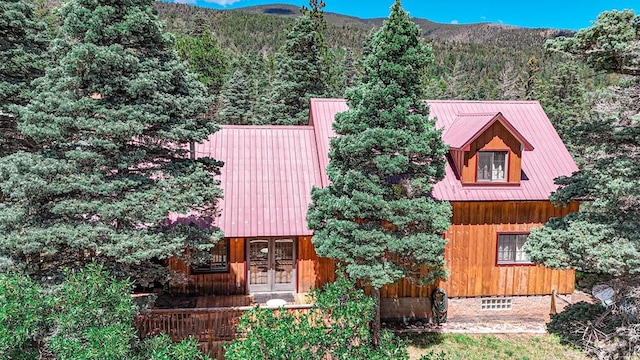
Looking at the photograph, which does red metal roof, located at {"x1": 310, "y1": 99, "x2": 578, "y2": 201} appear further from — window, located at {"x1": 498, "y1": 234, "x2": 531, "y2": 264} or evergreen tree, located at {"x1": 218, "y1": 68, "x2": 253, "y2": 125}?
evergreen tree, located at {"x1": 218, "y1": 68, "x2": 253, "y2": 125}

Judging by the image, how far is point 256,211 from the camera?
13.7 metres

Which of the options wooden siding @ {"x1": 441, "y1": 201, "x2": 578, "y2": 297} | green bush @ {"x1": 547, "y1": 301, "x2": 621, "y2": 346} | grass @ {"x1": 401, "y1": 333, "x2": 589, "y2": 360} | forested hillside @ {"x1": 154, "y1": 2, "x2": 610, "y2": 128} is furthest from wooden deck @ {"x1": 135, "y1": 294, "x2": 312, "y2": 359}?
forested hillside @ {"x1": 154, "y1": 2, "x2": 610, "y2": 128}

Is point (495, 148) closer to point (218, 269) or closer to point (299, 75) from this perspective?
A: point (218, 269)

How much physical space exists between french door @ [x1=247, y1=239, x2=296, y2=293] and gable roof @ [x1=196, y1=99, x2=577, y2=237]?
1020 millimetres

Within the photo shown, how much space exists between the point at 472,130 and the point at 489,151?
91 centimetres

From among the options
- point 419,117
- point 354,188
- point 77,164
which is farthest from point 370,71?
point 77,164

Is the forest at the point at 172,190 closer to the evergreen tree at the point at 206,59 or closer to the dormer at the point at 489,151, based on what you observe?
the dormer at the point at 489,151

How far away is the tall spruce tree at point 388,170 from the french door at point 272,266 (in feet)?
9.48

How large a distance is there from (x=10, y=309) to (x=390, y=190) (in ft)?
27.8

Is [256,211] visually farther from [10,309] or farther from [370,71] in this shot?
[10,309]

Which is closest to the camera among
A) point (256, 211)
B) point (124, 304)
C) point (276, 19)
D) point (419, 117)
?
point (124, 304)

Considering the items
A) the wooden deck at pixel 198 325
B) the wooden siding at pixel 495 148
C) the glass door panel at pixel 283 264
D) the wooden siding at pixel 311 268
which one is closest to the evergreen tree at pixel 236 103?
the glass door panel at pixel 283 264

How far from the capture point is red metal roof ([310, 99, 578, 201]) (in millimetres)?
14055

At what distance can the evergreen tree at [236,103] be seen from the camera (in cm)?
4059
